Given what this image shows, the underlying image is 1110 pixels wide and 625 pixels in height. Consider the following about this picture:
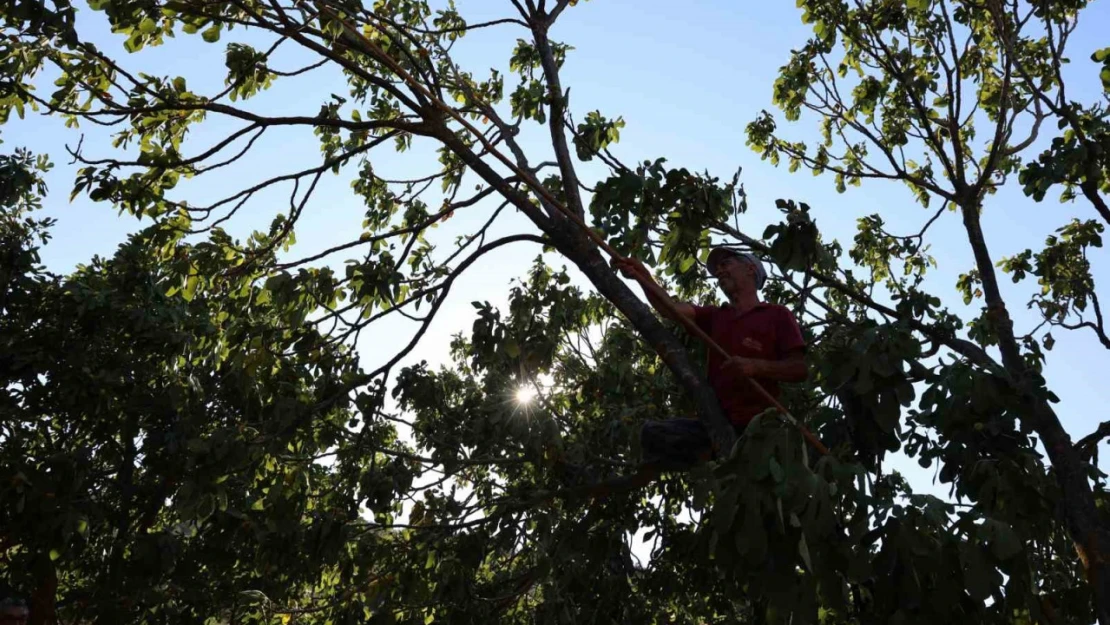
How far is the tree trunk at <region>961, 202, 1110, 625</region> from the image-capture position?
4.57 meters

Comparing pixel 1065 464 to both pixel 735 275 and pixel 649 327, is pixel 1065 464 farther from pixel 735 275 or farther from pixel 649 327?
pixel 649 327

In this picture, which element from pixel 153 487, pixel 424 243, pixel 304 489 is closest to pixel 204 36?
pixel 424 243

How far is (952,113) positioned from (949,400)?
600 centimetres

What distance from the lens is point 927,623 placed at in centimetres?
301

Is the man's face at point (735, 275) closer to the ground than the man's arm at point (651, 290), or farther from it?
farther from it

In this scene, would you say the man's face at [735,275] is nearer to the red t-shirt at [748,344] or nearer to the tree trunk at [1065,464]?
the red t-shirt at [748,344]

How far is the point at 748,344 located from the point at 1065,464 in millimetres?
3077

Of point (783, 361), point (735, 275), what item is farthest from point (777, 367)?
point (735, 275)

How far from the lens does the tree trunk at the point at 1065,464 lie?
4570mm

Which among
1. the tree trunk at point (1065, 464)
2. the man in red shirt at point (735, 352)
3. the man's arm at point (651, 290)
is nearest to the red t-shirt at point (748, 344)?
the man in red shirt at point (735, 352)

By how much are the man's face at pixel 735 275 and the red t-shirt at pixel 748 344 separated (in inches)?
5.0

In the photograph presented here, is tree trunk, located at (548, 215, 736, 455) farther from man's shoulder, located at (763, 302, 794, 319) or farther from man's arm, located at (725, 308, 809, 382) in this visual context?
man's shoulder, located at (763, 302, 794, 319)

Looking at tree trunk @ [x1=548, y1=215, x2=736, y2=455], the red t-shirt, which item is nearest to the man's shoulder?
the red t-shirt

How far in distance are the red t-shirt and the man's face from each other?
0.42 feet
